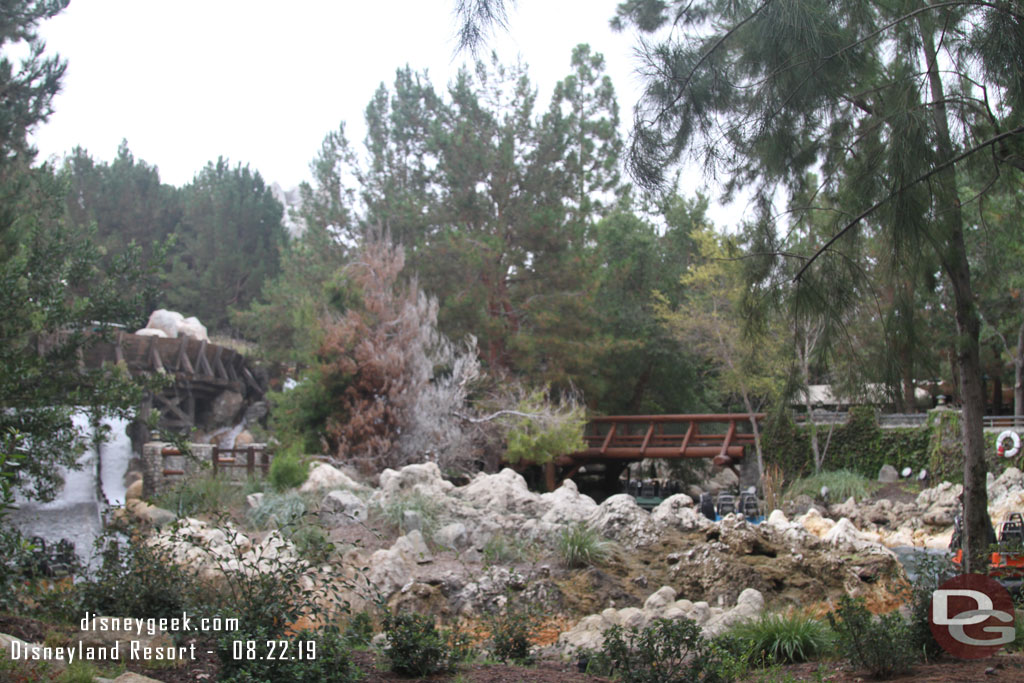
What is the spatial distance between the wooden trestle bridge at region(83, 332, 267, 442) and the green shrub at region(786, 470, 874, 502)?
16.1 m

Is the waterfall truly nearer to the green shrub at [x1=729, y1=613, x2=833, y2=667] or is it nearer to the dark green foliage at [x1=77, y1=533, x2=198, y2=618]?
the dark green foliage at [x1=77, y1=533, x2=198, y2=618]

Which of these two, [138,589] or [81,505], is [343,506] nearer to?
[138,589]

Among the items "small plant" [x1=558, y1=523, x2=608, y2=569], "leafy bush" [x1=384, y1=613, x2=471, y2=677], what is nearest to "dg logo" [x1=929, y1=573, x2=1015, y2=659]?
"leafy bush" [x1=384, y1=613, x2=471, y2=677]

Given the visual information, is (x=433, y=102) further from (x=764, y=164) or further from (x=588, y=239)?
(x=764, y=164)

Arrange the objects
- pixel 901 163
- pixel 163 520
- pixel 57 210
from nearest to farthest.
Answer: pixel 901 163
pixel 57 210
pixel 163 520

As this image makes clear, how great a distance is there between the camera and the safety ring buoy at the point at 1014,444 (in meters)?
14.9

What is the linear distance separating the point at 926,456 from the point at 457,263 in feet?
37.1

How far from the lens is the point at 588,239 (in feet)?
68.7

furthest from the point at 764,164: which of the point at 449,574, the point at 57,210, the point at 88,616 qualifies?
the point at 57,210

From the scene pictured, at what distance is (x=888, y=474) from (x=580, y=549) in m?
12.0

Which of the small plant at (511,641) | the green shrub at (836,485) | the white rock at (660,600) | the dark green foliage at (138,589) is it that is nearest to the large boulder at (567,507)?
the white rock at (660,600)

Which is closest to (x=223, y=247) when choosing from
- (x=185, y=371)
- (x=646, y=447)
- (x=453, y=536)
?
(x=185, y=371)

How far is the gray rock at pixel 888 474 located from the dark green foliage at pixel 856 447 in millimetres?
123

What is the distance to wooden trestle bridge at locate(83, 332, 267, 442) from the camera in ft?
75.8
